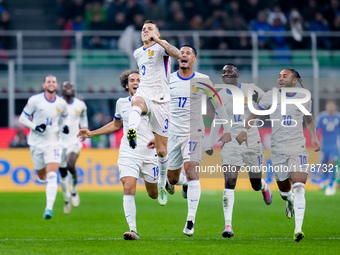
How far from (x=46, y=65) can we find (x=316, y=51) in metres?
8.52

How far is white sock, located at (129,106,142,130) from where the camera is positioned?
985 cm

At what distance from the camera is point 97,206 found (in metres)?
17.1

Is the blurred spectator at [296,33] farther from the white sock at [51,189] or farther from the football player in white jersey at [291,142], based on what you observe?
the football player in white jersey at [291,142]

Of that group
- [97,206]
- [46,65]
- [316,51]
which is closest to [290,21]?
[316,51]

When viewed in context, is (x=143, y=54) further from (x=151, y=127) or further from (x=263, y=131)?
(x=263, y=131)

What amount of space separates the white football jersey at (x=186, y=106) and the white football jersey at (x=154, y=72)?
2.84 feet

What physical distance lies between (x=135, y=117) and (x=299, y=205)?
251 cm

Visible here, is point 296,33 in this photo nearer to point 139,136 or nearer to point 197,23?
point 197,23

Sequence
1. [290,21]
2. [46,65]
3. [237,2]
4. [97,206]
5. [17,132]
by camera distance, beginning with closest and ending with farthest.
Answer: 1. [97,206]
2. [17,132]
3. [46,65]
4. [290,21]
5. [237,2]

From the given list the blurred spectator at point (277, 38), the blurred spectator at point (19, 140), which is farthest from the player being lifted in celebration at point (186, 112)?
the blurred spectator at point (277, 38)

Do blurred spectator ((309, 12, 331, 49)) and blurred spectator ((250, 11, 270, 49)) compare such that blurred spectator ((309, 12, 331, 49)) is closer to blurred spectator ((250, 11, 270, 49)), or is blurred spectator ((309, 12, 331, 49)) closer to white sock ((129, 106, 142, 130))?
blurred spectator ((250, 11, 270, 49))

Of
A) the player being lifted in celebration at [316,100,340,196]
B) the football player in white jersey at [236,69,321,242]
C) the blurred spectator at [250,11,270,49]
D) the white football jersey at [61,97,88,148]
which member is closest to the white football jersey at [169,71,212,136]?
the football player in white jersey at [236,69,321,242]

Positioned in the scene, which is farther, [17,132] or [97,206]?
[17,132]

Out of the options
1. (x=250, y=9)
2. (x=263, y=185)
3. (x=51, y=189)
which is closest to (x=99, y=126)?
(x=250, y=9)
